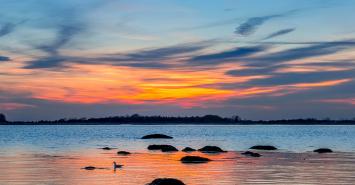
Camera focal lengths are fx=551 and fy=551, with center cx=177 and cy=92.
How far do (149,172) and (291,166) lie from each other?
13438 millimetres

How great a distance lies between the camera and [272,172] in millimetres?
42906

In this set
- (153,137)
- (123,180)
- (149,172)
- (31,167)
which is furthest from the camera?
(153,137)

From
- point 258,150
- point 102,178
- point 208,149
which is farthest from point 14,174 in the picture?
point 258,150

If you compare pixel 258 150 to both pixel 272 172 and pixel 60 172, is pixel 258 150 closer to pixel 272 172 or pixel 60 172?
pixel 272 172

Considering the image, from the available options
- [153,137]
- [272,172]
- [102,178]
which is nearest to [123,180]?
[102,178]

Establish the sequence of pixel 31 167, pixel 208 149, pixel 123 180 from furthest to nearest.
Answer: pixel 208 149, pixel 31 167, pixel 123 180

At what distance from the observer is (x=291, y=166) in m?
48.8

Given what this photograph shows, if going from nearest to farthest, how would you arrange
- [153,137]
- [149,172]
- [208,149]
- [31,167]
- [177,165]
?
[149,172] → [31,167] → [177,165] → [208,149] → [153,137]

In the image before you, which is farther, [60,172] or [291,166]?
[291,166]

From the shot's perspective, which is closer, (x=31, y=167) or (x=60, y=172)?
(x=60, y=172)

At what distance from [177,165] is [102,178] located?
12.8 metres

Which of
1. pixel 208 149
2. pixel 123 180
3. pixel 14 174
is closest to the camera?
pixel 123 180

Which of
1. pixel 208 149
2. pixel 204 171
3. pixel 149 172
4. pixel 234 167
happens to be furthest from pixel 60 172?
pixel 208 149

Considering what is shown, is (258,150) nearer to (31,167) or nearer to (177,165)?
(177,165)
